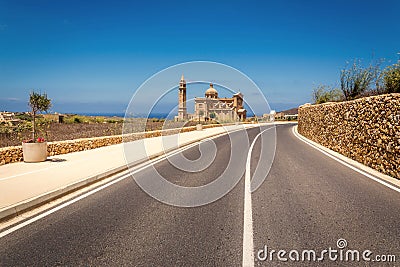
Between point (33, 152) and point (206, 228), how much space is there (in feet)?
26.5

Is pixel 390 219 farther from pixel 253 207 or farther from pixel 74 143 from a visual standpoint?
pixel 74 143

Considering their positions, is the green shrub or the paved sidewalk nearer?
the paved sidewalk

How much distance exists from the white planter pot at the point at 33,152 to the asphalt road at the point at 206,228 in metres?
4.54

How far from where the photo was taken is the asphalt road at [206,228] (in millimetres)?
3613

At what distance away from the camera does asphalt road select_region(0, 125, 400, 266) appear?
11.9 feet

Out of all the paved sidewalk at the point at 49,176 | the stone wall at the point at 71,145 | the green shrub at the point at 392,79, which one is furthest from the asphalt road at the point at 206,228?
the green shrub at the point at 392,79

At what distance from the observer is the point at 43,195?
5906 mm

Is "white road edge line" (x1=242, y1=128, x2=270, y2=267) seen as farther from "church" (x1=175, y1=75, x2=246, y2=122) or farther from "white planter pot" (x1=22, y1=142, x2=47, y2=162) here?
"church" (x1=175, y1=75, x2=246, y2=122)

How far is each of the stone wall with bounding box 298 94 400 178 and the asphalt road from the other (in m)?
1.86

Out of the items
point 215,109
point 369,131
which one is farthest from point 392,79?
point 215,109

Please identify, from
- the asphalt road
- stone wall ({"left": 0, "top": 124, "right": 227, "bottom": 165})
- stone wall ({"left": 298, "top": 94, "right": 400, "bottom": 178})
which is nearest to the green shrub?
stone wall ({"left": 298, "top": 94, "right": 400, "bottom": 178})

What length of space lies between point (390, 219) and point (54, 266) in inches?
201

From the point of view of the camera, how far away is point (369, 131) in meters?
9.84

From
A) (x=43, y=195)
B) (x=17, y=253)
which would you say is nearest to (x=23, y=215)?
(x=43, y=195)
